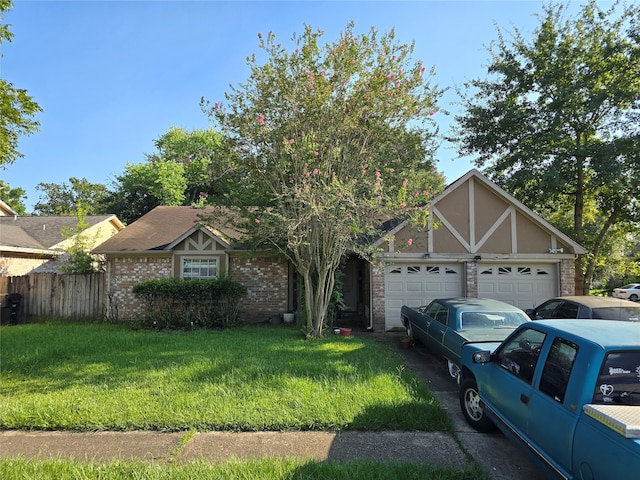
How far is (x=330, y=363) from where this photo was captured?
7.17m

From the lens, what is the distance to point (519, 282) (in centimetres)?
1205

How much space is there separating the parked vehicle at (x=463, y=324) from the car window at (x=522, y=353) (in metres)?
1.83

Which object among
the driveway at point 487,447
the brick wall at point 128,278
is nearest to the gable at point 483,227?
the driveway at point 487,447

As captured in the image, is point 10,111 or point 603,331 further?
point 10,111

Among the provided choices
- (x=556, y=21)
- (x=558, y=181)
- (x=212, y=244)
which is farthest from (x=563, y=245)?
(x=212, y=244)

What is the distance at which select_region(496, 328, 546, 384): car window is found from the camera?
3.75 m

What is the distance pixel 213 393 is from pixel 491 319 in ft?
16.5

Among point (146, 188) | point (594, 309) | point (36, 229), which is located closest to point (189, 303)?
→ point (594, 309)

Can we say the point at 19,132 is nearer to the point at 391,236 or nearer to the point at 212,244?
the point at 212,244

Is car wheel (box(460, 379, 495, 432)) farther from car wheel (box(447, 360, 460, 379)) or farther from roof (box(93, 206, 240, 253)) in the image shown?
roof (box(93, 206, 240, 253))

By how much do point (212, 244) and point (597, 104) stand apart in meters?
13.9

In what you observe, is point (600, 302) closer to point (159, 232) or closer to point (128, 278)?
point (128, 278)

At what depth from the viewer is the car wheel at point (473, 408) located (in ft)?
15.3

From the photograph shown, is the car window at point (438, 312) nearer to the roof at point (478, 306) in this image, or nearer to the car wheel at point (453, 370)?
the roof at point (478, 306)
